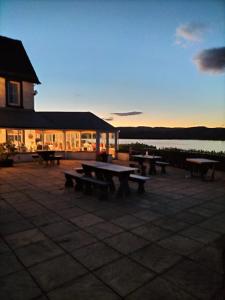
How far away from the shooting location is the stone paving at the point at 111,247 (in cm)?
249

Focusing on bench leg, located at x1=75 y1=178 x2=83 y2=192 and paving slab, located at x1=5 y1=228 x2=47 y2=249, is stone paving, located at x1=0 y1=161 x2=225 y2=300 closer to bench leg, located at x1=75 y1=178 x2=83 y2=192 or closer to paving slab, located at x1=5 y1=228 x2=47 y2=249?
paving slab, located at x1=5 y1=228 x2=47 y2=249

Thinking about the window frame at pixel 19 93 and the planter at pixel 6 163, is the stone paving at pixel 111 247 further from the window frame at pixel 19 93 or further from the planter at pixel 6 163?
the window frame at pixel 19 93

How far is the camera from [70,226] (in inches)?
172

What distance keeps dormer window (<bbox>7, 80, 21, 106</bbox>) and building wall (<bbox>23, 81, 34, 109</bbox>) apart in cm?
41

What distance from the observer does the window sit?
15.1m

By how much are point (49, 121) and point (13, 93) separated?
11.3ft

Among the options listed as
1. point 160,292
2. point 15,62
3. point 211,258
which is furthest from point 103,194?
point 15,62

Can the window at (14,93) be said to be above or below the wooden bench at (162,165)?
above

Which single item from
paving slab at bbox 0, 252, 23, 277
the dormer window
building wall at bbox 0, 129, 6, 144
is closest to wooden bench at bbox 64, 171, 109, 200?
paving slab at bbox 0, 252, 23, 277

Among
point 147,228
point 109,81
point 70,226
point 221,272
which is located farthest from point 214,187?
point 109,81

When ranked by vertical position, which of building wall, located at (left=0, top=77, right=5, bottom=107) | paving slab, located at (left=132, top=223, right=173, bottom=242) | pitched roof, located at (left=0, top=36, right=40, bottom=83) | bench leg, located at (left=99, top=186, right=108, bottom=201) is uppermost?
pitched roof, located at (left=0, top=36, right=40, bottom=83)

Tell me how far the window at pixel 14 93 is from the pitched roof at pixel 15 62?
0.51 m

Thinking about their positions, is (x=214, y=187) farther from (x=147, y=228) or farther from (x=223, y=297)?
(x=223, y=297)

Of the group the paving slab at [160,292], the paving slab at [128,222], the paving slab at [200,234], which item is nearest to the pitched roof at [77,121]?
the paving slab at [128,222]
